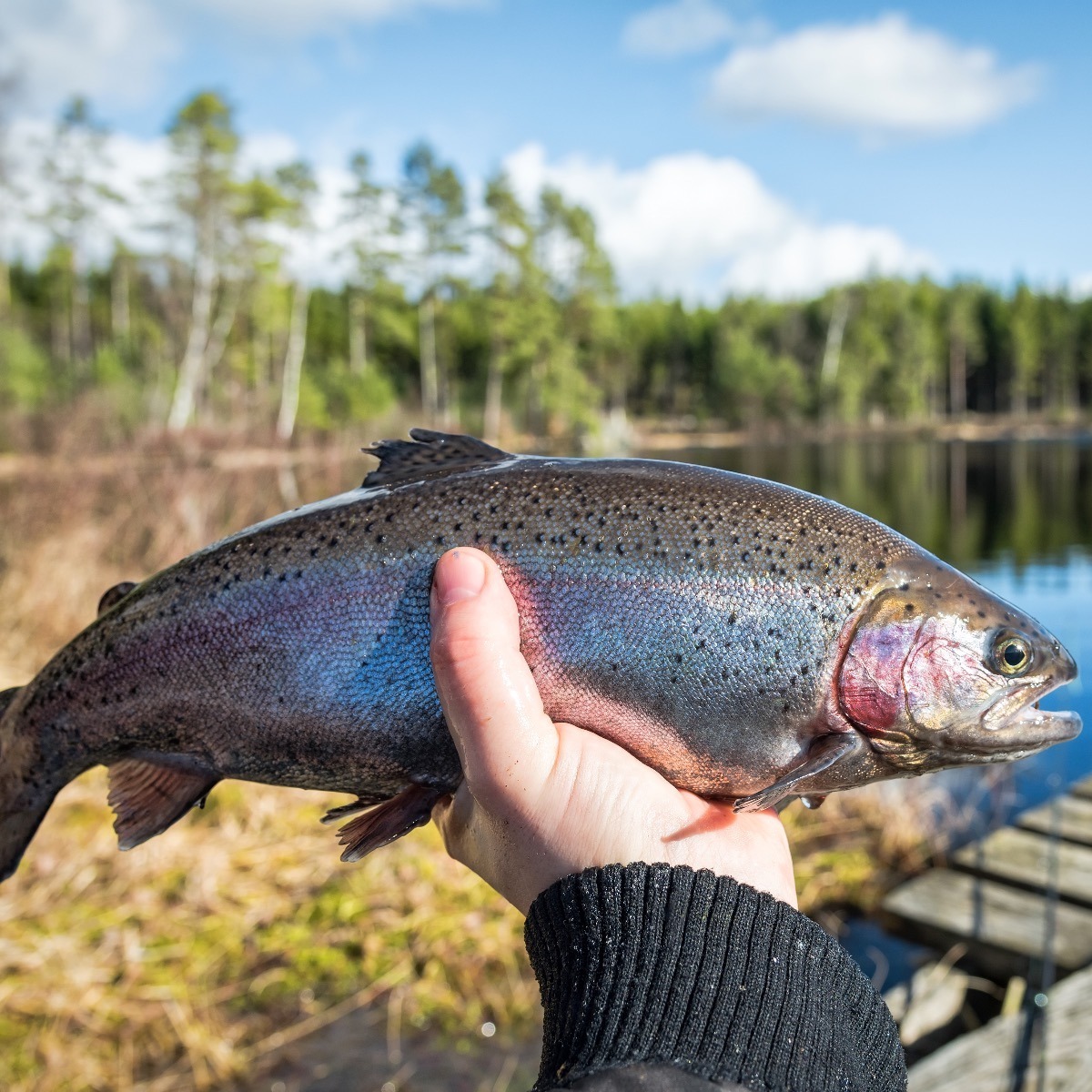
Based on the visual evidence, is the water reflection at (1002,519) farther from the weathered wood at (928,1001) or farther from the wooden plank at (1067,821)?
the weathered wood at (928,1001)

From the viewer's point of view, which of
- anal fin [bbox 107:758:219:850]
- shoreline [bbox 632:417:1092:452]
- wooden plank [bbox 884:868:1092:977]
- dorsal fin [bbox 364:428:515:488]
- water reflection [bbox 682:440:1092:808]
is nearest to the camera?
anal fin [bbox 107:758:219:850]

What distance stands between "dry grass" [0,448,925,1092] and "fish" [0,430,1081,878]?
4551 mm

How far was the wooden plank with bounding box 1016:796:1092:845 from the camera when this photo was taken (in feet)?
31.0

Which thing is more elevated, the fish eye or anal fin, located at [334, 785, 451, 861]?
the fish eye

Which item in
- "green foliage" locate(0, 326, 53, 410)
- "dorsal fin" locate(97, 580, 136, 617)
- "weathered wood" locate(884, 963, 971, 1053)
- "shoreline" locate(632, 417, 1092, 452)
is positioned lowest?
"weathered wood" locate(884, 963, 971, 1053)

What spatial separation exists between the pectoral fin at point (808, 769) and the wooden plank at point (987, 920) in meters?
6.29

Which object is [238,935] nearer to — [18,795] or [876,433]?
[18,795]

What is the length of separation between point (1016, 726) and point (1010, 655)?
0.63 ft

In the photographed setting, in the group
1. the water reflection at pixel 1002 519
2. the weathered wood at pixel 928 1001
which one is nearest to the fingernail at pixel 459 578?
the water reflection at pixel 1002 519

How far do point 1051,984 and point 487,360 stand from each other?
79.0 meters

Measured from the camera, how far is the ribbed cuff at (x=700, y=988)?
2010 millimetres

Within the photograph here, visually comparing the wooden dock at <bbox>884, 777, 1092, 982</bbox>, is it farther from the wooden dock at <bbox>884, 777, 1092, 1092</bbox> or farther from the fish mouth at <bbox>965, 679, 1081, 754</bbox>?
the fish mouth at <bbox>965, 679, 1081, 754</bbox>

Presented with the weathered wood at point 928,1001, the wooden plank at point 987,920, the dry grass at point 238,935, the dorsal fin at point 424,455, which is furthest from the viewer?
the wooden plank at point 987,920

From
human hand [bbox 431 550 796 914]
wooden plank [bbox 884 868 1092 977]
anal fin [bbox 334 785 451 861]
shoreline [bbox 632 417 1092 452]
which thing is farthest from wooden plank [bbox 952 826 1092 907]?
shoreline [bbox 632 417 1092 452]
